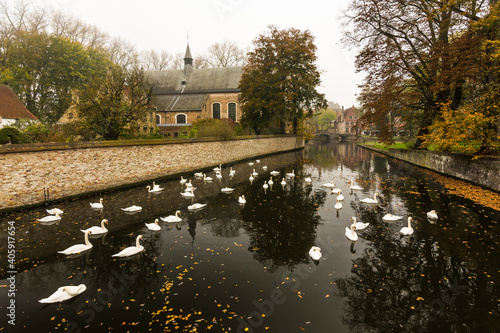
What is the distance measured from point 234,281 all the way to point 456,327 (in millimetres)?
4658

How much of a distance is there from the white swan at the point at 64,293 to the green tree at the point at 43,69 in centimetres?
3704

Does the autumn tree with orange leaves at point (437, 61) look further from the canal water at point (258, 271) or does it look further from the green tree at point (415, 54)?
the canal water at point (258, 271)

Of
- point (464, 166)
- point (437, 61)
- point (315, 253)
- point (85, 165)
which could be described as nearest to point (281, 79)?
point (437, 61)

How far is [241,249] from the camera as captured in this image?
7.84 meters

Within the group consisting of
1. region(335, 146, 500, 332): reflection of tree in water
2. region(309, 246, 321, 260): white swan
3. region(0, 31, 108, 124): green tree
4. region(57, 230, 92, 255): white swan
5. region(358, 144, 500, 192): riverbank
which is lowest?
region(335, 146, 500, 332): reflection of tree in water

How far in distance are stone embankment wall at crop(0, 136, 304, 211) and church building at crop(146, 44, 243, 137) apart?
24.8m

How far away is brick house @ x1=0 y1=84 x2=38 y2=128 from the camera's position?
1095 inches

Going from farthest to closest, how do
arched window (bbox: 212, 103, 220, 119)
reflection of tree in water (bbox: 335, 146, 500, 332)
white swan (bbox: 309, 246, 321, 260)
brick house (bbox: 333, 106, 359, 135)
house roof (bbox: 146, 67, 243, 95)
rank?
brick house (bbox: 333, 106, 359, 135)
arched window (bbox: 212, 103, 220, 119)
house roof (bbox: 146, 67, 243, 95)
white swan (bbox: 309, 246, 321, 260)
reflection of tree in water (bbox: 335, 146, 500, 332)

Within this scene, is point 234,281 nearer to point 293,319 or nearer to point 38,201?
point 293,319

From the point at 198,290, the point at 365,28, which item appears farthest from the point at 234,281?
the point at 365,28

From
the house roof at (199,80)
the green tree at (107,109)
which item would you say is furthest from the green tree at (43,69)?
the green tree at (107,109)

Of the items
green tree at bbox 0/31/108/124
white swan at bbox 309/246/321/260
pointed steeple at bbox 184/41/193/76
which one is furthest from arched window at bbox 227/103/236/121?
white swan at bbox 309/246/321/260

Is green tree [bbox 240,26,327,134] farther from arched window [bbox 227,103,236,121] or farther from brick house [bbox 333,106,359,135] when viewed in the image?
brick house [bbox 333,106,359,135]

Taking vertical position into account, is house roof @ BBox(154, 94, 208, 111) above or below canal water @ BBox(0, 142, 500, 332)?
above
